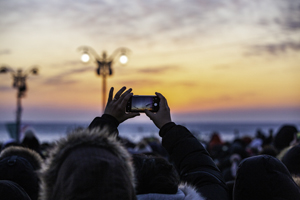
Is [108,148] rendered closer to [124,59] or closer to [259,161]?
[259,161]

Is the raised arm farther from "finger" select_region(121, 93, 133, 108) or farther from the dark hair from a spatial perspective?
"finger" select_region(121, 93, 133, 108)

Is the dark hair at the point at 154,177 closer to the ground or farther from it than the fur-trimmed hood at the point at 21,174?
farther from it

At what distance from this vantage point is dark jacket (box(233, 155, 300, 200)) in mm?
2131

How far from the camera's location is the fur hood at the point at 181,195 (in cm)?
163

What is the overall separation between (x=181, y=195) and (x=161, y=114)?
2.22 ft

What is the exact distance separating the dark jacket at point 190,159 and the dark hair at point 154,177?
23cm

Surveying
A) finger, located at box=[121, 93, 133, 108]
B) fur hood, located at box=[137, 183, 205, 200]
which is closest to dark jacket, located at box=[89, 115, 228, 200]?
fur hood, located at box=[137, 183, 205, 200]

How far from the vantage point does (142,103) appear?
238 cm

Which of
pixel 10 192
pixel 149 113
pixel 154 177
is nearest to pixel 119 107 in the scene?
pixel 149 113

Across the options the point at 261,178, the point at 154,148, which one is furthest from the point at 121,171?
the point at 154,148

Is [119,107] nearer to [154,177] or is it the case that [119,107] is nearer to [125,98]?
[125,98]

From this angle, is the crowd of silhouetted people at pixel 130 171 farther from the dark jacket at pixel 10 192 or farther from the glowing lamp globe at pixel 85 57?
the glowing lamp globe at pixel 85 57

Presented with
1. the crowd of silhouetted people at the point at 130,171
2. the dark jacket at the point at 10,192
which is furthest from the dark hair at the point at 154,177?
the dark jacket at the point at 10,192

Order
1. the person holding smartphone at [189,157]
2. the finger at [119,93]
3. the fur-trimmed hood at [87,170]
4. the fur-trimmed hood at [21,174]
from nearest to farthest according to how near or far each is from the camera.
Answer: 1. the fur-trimmed hood at [87,170]
2. the person holding smartphone at [189,157]
3. the finger at [119,93]
4. the fur-trimmed hood at [21,174]
